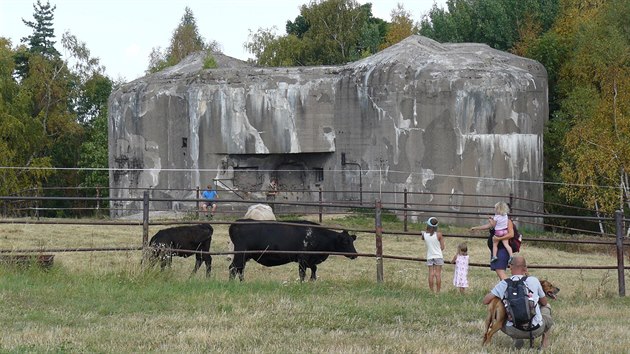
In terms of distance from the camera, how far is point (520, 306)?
30.0 ft

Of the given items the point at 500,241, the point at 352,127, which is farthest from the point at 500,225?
the point at 352,127

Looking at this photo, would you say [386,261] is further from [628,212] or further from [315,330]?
[628,212]

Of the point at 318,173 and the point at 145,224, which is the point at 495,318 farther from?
the point at 318,173

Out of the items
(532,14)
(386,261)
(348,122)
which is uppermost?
(532,14)

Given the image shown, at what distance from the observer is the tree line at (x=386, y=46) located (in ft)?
107

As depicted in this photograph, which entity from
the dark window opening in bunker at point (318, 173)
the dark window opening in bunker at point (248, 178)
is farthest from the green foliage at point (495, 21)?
the dark window opening in bunker at point (248, 178)

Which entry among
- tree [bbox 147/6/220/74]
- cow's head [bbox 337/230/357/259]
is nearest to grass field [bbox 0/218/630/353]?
cow's head [bbox 337/230/357/259]

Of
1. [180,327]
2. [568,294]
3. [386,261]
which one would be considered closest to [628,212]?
[386,261]

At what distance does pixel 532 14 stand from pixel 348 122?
57.0 feet

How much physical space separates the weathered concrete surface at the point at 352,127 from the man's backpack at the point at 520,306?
69.2 feet

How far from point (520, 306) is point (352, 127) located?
2439 cm

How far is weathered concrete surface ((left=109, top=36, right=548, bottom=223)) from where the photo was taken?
31.2m

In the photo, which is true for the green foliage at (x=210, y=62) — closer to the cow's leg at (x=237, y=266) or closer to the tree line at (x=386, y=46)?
the tree line at (x=386, y=46)

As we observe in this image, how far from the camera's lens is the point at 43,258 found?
44.8ft
